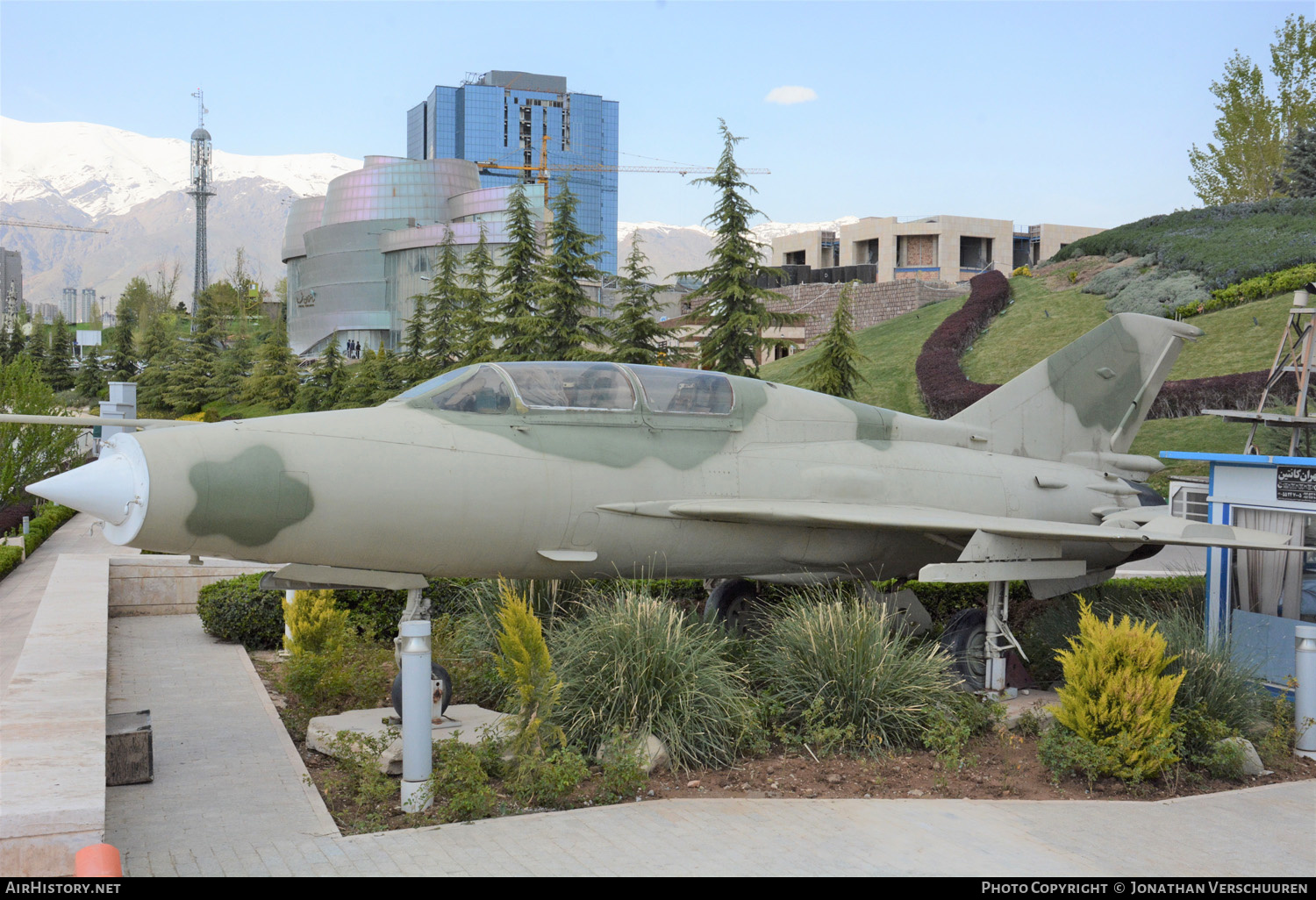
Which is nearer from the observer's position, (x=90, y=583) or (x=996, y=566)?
(x=996, y=566)

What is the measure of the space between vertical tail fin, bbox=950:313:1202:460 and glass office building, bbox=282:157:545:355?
3420 inches

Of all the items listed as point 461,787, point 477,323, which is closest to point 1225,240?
point 477,323

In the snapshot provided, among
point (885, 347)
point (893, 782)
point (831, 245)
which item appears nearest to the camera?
point (893, 782)

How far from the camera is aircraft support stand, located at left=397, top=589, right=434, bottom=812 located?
6941mm

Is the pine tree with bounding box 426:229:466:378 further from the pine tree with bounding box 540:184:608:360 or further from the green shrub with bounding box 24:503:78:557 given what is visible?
the green shrub with bounding box 24:503:78:557

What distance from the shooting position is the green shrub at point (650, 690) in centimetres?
825

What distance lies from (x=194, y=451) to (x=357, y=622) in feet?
20.3

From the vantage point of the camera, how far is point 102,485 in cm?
708

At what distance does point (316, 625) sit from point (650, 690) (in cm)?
406

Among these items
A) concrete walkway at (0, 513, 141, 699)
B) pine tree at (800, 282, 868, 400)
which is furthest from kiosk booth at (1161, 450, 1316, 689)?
pine tree at (800, 282, 868, 400)

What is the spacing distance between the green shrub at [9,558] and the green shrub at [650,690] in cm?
1667

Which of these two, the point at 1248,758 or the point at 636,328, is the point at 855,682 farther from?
the point at 636,328
